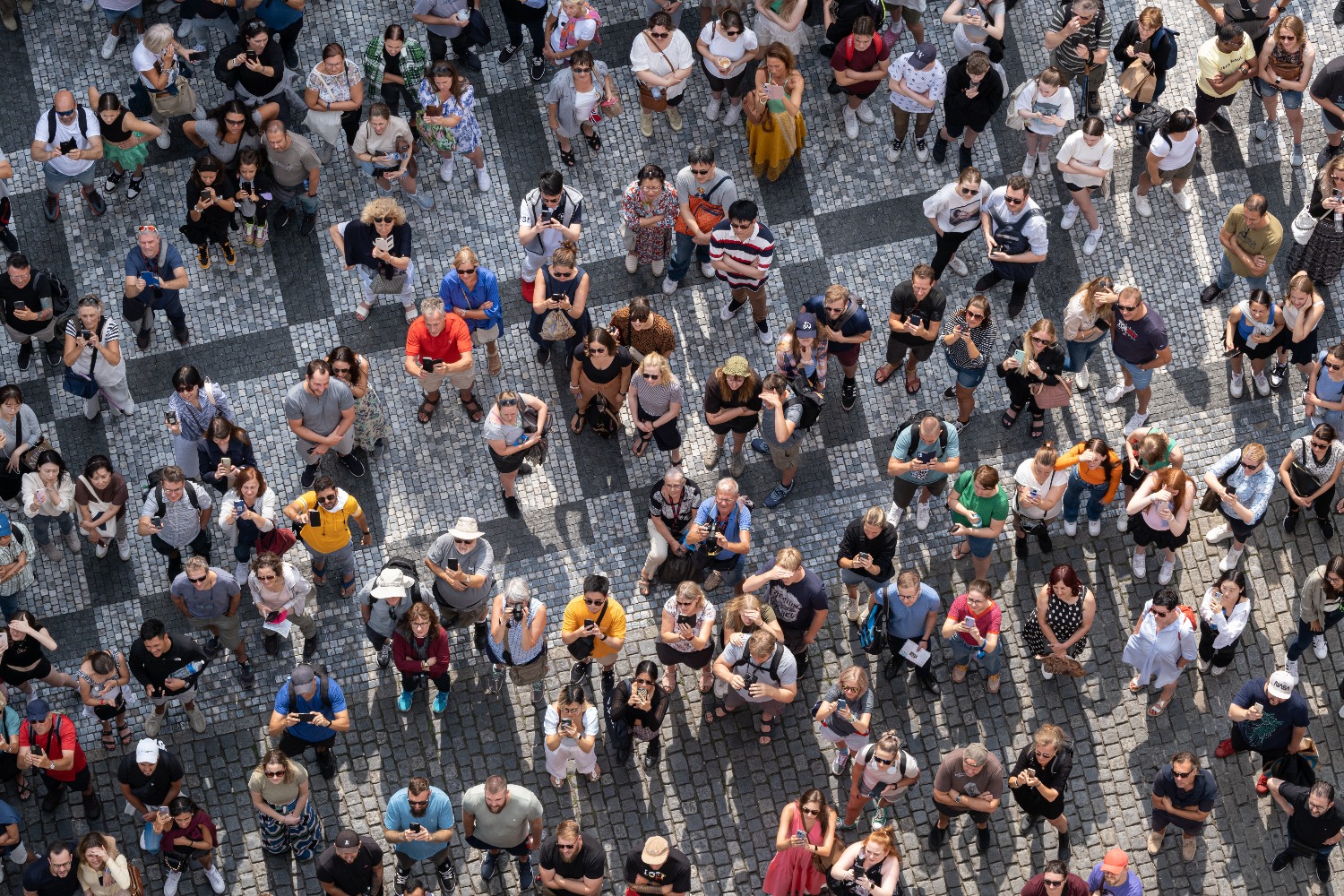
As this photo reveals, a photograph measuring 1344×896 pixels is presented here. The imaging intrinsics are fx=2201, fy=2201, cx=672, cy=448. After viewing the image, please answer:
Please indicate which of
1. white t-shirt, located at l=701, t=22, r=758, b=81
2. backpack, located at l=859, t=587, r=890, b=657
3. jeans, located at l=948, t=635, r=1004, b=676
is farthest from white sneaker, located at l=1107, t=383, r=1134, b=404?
white t-shirt, located at l=701, t=22, r=758, b=81

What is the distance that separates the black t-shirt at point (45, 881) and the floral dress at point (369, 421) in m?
4.77

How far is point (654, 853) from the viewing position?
1842 centimetres

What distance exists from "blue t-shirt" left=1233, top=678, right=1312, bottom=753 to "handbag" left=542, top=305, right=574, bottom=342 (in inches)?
278

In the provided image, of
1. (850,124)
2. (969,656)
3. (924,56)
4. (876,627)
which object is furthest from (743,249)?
(969,656)

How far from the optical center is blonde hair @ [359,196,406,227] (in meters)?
21.0

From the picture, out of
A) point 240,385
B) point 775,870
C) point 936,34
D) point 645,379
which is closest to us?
point 775,870

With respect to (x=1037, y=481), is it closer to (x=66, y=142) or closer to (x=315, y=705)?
(x=315, y=705)

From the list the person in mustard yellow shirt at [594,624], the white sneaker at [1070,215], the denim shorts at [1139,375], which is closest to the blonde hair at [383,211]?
the person in mustard yellow shirt at [594,624]

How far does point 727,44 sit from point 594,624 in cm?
653

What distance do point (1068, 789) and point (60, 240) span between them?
1149 cm

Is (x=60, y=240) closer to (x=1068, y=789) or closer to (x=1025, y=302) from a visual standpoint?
(x=1025, y=302)

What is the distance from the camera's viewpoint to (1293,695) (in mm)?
19250

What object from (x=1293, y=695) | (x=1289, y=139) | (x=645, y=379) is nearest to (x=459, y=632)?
(x=645, y=379)

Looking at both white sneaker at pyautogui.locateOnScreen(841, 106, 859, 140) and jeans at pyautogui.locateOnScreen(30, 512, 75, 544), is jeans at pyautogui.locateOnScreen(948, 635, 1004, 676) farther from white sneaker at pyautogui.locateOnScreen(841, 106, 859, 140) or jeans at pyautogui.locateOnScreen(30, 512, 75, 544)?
jeans at pyautogui.locateOnScreen(30, 512, 75, 544)
